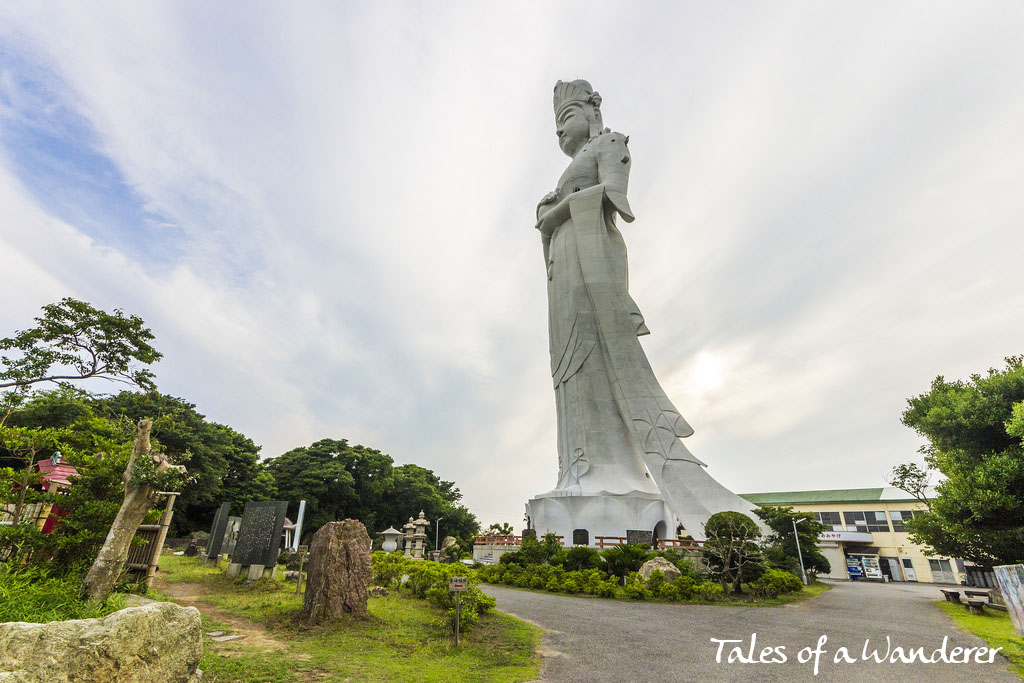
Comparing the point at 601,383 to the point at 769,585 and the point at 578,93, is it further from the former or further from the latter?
the point at 578,93

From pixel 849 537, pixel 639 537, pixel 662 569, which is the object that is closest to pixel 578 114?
pixel 639 537

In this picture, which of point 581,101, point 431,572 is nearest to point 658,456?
point 431,572

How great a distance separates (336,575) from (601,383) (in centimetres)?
1328

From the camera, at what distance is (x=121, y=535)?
547 centimetres

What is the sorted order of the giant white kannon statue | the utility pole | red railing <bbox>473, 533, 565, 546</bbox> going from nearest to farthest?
1. the giant white kannon statue
2. red railing <bbox>473, 533, 565, 546</bbox>
3. the utility pole

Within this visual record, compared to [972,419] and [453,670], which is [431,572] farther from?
[972,419]

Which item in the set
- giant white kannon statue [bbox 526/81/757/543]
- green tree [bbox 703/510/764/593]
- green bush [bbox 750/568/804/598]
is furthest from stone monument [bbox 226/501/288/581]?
green bush [bbox 750/568/804/598]

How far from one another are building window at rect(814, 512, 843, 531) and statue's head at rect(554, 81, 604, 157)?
1205 inches

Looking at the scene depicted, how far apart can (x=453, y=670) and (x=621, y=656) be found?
6.51 feet

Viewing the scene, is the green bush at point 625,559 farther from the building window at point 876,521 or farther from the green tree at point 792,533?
the building window at point 876,521

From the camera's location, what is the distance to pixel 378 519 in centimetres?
3089

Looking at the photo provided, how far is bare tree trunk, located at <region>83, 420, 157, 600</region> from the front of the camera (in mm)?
5242

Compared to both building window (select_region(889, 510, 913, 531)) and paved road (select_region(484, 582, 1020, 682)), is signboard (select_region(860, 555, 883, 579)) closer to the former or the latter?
building window (select_region(889, 510, 913, 531))

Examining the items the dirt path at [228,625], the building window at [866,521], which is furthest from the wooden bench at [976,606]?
the building window at [866,521]
